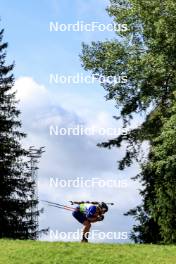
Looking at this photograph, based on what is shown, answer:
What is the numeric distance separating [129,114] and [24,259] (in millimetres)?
22359

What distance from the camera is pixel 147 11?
37875mm

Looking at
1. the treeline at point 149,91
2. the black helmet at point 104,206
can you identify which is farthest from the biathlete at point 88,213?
the treeline at point 149,91

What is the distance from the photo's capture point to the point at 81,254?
834 inches

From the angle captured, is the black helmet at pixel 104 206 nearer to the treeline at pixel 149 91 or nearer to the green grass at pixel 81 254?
the green grass at pixel 81 254

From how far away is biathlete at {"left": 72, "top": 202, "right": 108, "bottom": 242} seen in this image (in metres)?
24.4

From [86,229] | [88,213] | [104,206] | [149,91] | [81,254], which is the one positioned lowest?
[81,254]

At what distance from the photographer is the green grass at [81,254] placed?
2053 centimetres

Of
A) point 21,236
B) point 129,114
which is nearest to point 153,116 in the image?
point 129,114

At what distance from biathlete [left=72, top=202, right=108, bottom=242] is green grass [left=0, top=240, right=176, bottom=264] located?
1.60 meters

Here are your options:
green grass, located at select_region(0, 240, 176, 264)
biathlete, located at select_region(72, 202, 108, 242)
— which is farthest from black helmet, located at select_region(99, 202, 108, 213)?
green grass, located at select_region(0, 240, 176, 264)

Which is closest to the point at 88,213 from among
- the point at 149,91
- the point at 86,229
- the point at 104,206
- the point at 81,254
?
the point at 104,206

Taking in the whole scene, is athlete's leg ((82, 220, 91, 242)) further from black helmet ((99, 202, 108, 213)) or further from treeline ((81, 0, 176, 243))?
treeline ((81, 0, 176, 243))

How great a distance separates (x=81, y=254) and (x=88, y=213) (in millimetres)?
3403

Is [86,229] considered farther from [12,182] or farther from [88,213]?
[12,182]
